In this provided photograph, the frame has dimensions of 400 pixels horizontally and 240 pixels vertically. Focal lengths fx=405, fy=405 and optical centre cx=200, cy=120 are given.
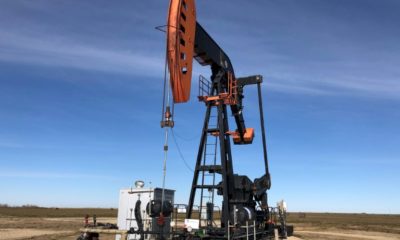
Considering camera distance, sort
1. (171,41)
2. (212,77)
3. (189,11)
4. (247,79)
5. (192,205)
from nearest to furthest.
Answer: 1. (171,41)
2. (189,11)
3. (192,205)
4. (212,77)
5. (247,79)

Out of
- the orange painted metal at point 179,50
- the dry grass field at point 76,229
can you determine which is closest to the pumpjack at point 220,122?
the orange painted metal at point 179,50

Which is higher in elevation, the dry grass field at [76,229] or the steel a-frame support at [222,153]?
the steel a-frame support at [222,153]

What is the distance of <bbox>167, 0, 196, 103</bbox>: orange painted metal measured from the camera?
12031 millimetres

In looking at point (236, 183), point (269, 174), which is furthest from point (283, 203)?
point (236, 183)

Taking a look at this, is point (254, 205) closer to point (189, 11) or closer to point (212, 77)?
point (212, 77)

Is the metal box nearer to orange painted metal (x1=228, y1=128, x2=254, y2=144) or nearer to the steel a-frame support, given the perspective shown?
the steel a-frame support

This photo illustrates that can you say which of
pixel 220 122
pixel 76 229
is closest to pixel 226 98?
pixel 220 122

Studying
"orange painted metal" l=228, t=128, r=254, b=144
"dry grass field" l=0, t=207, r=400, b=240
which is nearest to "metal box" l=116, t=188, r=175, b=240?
"orange painted metal" l=228, t=128, r=254, b=144

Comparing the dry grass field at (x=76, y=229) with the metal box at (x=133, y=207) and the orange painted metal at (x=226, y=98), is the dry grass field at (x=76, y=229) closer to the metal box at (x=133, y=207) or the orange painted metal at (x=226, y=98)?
the metal box at (x=133, y=207)

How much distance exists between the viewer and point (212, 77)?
1669 cm

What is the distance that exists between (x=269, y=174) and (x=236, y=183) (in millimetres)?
3482

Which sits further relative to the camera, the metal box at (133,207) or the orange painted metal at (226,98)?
the orange painted metal at (226,98)

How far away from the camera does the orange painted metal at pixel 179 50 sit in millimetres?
12031

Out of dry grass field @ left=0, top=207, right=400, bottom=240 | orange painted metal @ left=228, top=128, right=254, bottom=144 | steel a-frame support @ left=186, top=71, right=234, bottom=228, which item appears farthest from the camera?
dry grass field @ left=0, top=207, right=400, bottom=240
